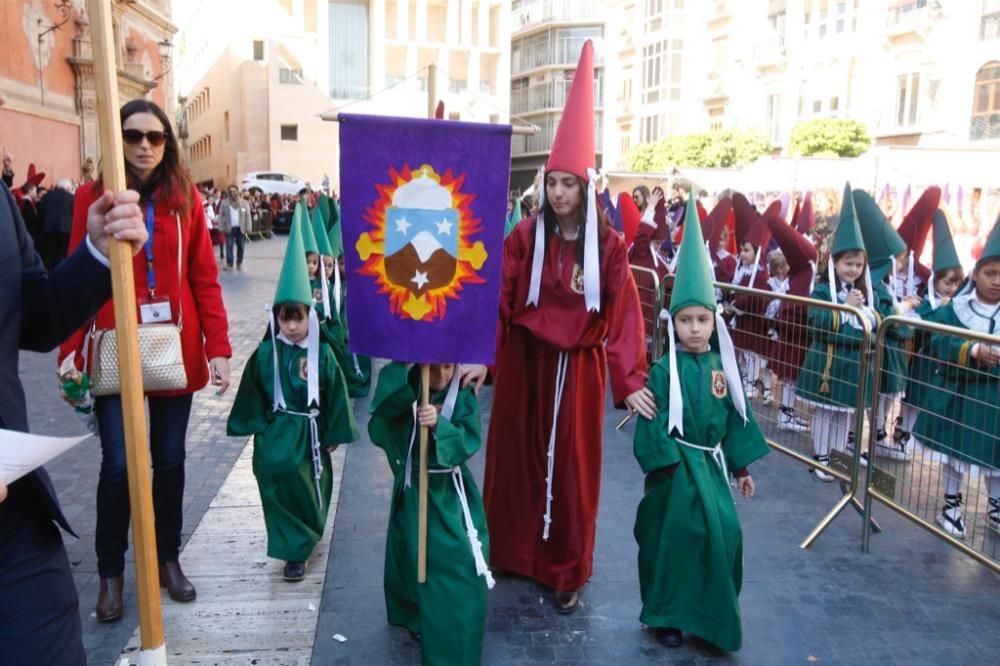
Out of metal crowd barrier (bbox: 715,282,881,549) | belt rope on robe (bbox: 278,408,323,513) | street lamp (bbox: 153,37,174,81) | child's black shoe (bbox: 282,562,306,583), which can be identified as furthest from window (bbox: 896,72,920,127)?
child's black shoe (bbox: 282,562,306,583)

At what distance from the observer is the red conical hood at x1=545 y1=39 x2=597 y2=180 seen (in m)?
3.96

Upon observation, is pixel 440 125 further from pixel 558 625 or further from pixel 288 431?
pixel 558 625

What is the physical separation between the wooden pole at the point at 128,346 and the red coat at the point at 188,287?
157 cm

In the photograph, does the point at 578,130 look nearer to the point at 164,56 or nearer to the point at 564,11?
the point at 164,56

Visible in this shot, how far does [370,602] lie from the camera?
13.4 feet

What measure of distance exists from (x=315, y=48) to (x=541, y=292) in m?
51.1

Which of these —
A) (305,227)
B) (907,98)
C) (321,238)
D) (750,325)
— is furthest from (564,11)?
(305,227)

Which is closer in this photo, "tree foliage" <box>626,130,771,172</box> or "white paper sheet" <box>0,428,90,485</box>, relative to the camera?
"white paper sheet" <box>0,428,90,485</box>

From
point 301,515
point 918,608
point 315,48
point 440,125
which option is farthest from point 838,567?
point 315,48

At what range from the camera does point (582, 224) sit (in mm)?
4113

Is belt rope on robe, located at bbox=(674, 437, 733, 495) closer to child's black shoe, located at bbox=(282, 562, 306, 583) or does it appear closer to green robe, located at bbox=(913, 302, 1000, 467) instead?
green robe, located at bbox=(913, 302, 1000, 467)

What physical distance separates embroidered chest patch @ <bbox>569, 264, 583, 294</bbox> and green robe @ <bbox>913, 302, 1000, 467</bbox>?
204 centimetres

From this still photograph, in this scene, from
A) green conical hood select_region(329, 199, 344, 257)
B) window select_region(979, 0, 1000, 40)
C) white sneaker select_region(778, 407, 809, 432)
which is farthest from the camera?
window select_region(979, 0, 1000, 40)

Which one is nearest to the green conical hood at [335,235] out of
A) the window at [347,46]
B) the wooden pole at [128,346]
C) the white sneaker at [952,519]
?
the white sneaker at [952,519]
